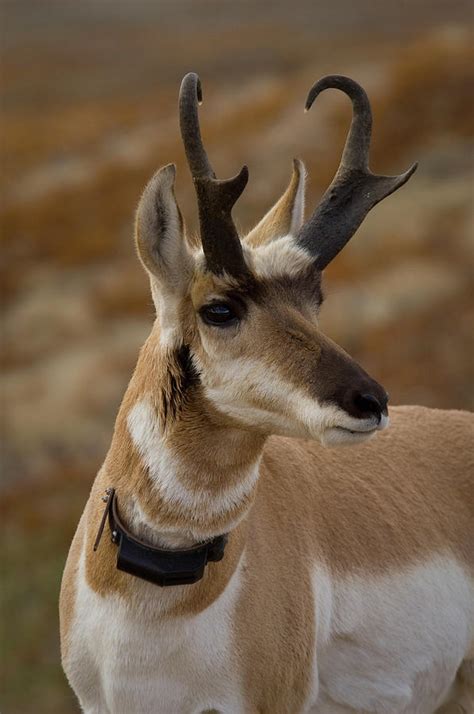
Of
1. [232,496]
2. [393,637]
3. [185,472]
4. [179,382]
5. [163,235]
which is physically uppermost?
[163,235]

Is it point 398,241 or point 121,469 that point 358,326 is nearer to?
point 398,241

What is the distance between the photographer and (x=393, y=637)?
6.93 m

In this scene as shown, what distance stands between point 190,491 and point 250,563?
0.73 m

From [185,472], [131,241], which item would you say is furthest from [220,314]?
[131,241]

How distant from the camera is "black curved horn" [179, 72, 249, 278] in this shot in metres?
5.34

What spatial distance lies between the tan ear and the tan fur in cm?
1

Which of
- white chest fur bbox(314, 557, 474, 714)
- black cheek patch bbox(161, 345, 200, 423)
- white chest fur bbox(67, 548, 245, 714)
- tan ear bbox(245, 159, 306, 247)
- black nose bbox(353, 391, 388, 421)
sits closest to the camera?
black nose bbox(353, 391, 388, 421)

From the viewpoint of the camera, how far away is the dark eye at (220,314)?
5.48 meters

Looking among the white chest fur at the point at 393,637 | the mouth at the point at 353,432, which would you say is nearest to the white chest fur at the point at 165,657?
the white chest fur at the point at 393,637

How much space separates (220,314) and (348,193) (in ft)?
3.30

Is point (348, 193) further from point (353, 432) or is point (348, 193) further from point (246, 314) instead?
point (353, 432)

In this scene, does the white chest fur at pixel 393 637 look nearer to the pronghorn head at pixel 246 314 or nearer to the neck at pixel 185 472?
the neck at pixel 185 472

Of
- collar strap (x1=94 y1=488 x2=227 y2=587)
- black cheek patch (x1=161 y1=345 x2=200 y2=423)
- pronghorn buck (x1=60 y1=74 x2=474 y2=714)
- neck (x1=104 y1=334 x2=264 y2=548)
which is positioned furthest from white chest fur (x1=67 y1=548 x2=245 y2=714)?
black cheek patch (x1=161 y1=345 x2=200 y2=423)

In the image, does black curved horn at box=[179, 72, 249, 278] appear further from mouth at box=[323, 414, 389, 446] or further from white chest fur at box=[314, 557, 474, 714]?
white chest fur at box=[314, 557, 474, 714]
